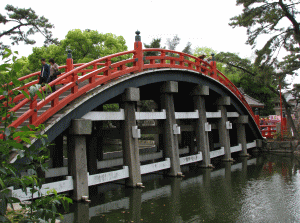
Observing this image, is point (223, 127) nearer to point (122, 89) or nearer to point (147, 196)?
point (122, 89)

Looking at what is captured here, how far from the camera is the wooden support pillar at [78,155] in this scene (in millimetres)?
8203

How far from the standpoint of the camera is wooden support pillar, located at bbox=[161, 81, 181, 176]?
12070mm

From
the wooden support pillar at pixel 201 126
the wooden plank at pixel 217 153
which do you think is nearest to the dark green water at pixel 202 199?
the wooden support pillar at pixel 201 126

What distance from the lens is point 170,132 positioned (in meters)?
12.1

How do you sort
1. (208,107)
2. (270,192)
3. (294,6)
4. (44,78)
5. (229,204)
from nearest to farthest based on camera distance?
(229,204) < (44,78) < (270,192) < (208,107) < (294,6)

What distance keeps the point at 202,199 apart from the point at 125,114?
364 cm

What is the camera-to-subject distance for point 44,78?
9.52 m

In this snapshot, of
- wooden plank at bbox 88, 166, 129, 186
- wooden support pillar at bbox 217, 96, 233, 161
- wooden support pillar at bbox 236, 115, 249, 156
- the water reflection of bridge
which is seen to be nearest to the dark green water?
the water reflection of bridge

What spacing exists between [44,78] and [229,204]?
666cm

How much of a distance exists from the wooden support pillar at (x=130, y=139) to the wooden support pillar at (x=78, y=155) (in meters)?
1.95

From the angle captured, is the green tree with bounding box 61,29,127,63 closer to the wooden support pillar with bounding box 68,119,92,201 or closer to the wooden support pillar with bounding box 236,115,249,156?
the wooden support pillar with bounding box 236,115,249,156

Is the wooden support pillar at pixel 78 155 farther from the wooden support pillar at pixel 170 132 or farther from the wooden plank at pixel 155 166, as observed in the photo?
the wooden support pillar at pixel 170 132

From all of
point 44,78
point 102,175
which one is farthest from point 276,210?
point 44,78

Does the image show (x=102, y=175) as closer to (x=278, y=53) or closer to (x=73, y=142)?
(x=73, y=142)
